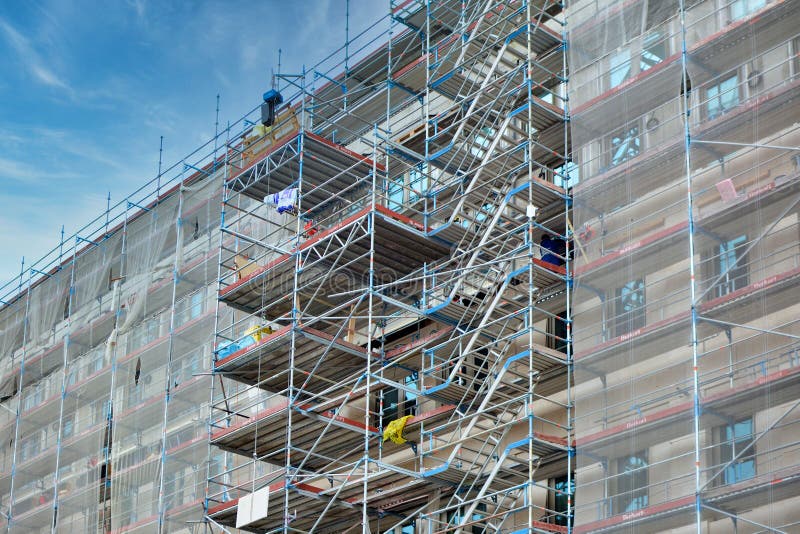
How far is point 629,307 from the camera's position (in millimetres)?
25609

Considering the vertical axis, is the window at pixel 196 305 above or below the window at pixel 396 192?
below

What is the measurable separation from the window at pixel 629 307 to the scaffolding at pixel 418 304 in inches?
83.0

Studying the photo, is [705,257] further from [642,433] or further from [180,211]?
[180,211]

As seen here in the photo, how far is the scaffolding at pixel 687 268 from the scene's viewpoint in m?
22.7

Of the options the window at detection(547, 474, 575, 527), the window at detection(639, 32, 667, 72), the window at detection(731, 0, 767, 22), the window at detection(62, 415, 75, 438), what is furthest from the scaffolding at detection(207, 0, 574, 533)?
the window at detection(62, 415, 75, 438)

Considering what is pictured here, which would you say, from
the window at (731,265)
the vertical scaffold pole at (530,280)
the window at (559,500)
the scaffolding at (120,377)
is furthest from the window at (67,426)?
the window at (731,265)

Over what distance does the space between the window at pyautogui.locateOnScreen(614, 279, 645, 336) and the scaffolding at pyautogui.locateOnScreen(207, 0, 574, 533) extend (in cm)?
211

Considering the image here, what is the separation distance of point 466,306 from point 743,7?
27.7 ft

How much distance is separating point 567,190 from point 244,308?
30.6 ft

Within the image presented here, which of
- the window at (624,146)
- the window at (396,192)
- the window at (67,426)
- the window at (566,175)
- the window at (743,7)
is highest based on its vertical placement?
the window at (396,192)

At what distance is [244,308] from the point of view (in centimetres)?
3488

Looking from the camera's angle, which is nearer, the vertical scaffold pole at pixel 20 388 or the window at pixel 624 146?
the window at pixel 624 146

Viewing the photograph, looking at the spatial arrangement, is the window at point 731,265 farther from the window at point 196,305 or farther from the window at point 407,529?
the window at point 196,305

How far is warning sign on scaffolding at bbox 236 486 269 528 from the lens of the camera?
30.8m
